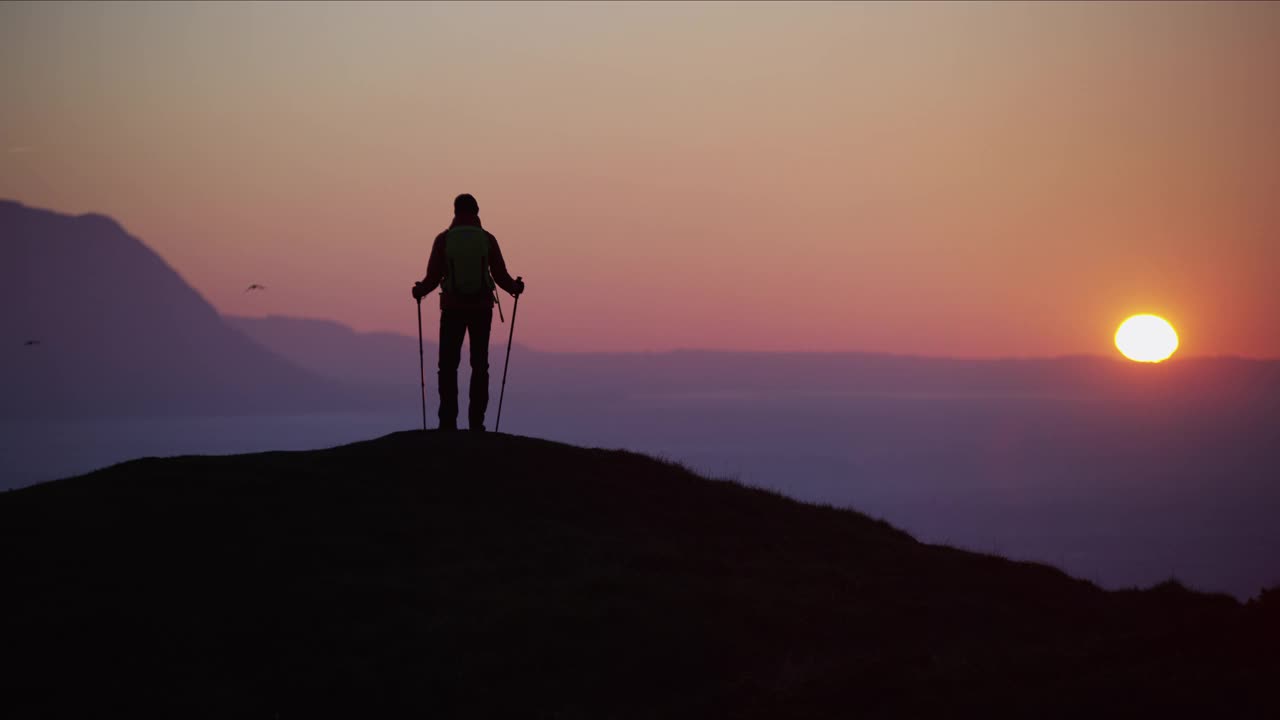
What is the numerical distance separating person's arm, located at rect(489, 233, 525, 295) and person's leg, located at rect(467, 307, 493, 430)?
2.11 ft

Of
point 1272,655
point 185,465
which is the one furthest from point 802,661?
point 185,465

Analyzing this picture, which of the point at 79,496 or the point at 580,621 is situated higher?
the point at 79,496

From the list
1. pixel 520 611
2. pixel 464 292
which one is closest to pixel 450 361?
pixel 464 292

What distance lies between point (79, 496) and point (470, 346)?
6.73 meters

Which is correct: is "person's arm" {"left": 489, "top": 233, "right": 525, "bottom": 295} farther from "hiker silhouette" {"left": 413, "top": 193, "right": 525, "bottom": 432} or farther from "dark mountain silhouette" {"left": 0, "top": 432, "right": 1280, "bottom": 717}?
"dark mountain silhouette" {"left": 0, "top": 432, "right": 1280, "bottom": 717}

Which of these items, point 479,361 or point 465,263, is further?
point 479,361

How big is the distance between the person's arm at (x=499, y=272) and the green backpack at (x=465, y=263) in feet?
1.26

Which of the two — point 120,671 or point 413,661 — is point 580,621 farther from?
point 120,671

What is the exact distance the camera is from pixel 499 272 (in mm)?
21156

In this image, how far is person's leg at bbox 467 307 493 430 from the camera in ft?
68.0

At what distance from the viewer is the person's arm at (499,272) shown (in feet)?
68.7

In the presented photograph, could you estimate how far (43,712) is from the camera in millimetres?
11758

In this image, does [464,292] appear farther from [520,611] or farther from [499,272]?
[520,611]

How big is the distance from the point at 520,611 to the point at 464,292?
777cm
